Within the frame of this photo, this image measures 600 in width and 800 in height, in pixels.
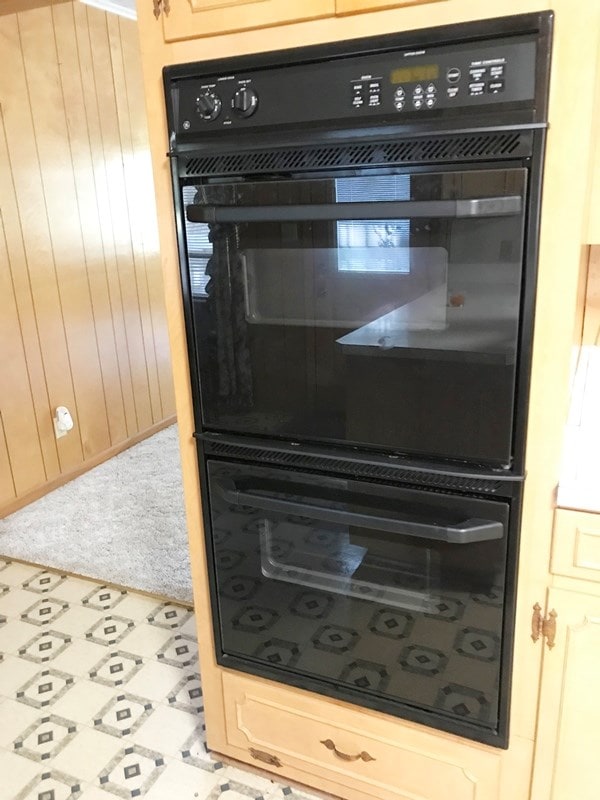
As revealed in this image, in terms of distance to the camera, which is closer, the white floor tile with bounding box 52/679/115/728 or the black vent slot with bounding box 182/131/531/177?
the black vent slot with bounding box 182/131/531/177

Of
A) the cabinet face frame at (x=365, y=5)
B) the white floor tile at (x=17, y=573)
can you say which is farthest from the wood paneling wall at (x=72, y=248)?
the cabinet face frame at (x=365, y=5)

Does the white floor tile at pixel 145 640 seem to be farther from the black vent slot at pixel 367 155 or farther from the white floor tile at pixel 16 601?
the black vent slot at pixel 367 155

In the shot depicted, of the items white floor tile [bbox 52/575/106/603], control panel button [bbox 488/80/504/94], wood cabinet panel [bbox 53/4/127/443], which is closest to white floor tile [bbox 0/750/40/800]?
white floor tile [bbox 52/575/106/603]

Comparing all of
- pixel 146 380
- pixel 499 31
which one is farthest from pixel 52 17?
pixel 499 31

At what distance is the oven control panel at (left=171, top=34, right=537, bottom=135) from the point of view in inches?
38.1

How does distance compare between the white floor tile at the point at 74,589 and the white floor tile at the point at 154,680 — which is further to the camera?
the white floor tile at the point at 74,589

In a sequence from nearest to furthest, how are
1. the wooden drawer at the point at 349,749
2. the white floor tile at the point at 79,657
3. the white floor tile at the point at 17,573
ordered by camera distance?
1. the wooden drawer at the point at 349,749
2. the white floor tile at the point at 79,657
3. the white floor tile at the point at 17,573

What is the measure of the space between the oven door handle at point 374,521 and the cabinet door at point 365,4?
84 cm

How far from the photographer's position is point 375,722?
1.42 meters

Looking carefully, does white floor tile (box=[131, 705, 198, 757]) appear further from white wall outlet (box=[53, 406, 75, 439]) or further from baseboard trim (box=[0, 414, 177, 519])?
white wall outlet (box=[53, 406, 75, 439])

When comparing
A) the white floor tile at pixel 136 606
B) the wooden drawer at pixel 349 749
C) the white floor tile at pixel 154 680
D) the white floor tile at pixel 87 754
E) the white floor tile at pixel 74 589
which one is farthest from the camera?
the white floor tile at pixel 74 589

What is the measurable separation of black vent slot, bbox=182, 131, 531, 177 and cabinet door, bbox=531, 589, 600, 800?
0.77m

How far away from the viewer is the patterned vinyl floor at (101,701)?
5.49ft

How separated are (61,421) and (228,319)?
2307 millimetres
